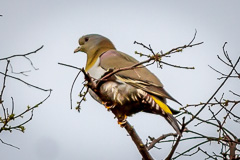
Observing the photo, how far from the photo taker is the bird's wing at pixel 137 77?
4.46 meters

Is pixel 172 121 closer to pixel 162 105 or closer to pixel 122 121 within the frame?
pixel 162 105

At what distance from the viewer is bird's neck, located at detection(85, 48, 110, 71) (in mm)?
5141

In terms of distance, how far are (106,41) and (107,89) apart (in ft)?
4.63

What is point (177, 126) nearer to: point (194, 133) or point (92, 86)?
point (194, 133)

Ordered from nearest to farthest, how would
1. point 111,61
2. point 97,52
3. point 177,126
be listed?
point 177,126
point 111,61
point 97,52

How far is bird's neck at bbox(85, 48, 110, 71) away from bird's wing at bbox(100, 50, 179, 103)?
173 millimetres

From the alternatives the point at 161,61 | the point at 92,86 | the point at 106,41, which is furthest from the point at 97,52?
the point at 161,61

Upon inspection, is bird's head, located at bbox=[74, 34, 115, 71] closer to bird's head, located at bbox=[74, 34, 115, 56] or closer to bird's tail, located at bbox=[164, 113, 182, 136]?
bird's head, located at bbox=[74, 34, 115, 56]

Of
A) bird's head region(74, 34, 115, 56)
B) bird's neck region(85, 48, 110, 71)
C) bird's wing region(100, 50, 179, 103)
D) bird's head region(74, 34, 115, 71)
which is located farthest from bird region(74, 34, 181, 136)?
bird's head region(74, 34, 115, 56)

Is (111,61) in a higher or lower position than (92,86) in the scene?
higher

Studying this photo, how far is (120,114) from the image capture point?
4.57 metres

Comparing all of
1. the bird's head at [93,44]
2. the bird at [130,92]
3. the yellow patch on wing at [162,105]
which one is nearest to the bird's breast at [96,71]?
the bird at [130,92]

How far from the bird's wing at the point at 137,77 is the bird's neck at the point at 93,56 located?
0.57ft

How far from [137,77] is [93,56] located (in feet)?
3.12
